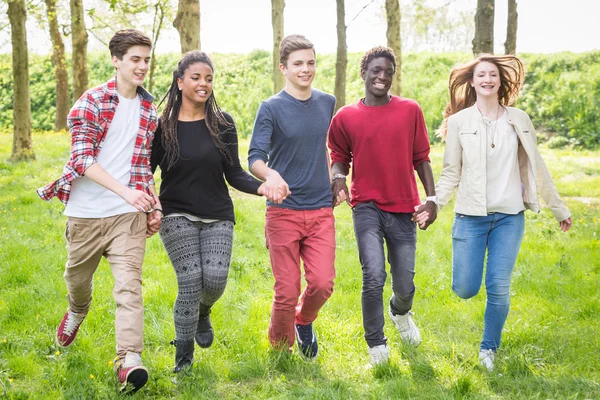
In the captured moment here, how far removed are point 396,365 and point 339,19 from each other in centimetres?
1296

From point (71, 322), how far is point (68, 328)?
58 mm

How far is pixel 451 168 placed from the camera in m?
4.73

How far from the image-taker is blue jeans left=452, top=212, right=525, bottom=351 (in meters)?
4.50

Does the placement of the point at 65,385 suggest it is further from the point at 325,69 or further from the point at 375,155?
the point at 325,69

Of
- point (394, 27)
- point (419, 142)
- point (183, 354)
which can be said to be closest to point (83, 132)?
point (183, 354)

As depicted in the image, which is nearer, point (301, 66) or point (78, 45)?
point (301, 66)

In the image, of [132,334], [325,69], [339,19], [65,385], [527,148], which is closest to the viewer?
[132,334]

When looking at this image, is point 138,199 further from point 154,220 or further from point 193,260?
point 193,260

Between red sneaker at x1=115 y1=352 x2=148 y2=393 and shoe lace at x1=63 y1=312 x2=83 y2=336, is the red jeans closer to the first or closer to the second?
red sneaker at x1=115 y1=352 x2=148 y2=393

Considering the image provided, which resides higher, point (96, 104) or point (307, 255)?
point (96, 104)

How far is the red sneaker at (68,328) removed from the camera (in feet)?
15.4

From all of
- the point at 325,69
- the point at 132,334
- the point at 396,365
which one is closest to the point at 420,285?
the point at 396,365

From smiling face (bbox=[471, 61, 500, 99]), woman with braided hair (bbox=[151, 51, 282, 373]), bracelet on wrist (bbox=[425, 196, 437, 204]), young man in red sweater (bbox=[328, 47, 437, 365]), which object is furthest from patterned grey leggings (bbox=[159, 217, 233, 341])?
smiling face (bbox=[471, 61, 500, 99])

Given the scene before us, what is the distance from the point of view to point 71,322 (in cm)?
470
